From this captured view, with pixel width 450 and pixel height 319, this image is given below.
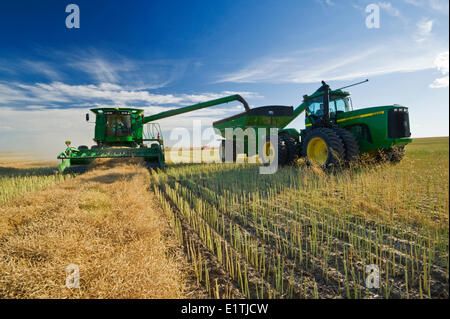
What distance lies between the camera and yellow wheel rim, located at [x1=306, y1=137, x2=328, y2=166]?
6.82m

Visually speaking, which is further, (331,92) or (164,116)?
(164,116)

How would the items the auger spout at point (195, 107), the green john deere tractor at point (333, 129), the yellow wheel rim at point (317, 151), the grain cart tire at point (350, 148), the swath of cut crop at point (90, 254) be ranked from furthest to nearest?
the auger spout at point (195, 107), the yellow wheel rim at point (317, 151), the grain cart tire at point (350, 148), the green john deere tractor at point (333, 129), the swath of cut crop at point (90, 254)

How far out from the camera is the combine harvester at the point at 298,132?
237 inches

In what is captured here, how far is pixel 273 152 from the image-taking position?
341 inches

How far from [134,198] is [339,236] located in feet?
11.2

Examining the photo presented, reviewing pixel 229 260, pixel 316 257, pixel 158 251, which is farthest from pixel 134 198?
pixel 316 257

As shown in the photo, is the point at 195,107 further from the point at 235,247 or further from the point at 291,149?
the point at 235,247

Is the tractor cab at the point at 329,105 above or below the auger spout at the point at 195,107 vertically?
below

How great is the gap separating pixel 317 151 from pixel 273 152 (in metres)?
1.85

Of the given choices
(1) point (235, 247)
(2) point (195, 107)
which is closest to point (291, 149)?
(2) point (195, 107)

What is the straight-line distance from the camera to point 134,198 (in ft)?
13.8

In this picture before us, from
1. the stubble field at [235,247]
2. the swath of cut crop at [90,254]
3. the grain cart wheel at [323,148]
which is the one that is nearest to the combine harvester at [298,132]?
the grain cart wheel at [323,148]

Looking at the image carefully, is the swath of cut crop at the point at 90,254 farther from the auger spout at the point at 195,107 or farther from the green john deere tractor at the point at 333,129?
the auger spout at the point at 195,107
